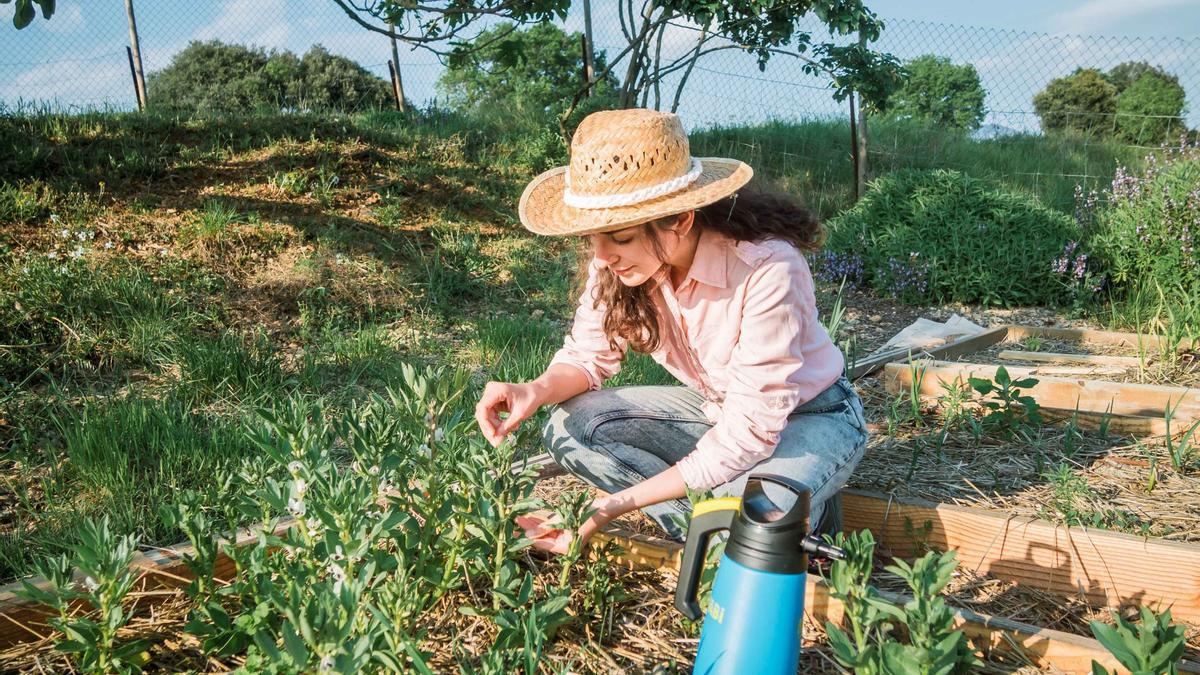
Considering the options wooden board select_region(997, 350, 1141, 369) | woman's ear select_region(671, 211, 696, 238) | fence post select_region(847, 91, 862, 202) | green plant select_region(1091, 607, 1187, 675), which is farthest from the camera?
fence post select_region(847, 91, 862, 202)

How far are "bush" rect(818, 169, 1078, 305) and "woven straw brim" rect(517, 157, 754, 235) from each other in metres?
4.16

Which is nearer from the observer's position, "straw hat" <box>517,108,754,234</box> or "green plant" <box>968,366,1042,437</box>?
"straw hat" <box>517,108,754,234</box>

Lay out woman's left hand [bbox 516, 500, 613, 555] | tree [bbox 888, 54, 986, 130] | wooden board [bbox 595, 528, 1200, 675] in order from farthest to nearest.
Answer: tree [bbox 888, 54, 986, 130] < woman's left hand [bbox 516, 500, 613, 555] < wooden board [bbox 595, 528, 1200, 675]

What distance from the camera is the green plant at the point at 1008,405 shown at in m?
2.69

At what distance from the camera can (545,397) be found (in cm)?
221

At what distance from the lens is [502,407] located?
6.97ft

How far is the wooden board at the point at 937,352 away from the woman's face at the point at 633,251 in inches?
65.1

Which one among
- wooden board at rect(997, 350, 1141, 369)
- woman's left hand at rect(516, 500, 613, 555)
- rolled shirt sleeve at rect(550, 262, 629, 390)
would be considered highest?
rolled shirt sleeve at rect(550, 262, 629, 390)

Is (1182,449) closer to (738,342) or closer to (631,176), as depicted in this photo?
(738,342)

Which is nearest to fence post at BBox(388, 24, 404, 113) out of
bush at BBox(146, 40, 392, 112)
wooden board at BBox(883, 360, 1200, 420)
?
wooden board at BBox(883, 360, 1200, 420)

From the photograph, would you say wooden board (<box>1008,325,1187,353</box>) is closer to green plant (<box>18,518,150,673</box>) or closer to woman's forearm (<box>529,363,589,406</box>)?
woman's forearm (<box>529,363,589,406</box>)

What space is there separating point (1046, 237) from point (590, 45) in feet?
14.7

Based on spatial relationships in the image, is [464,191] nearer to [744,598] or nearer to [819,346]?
[819,346]

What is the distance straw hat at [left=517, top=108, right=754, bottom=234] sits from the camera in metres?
1.78
